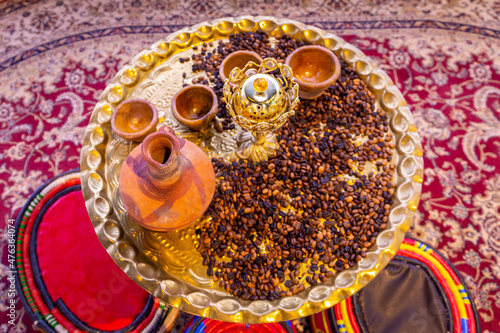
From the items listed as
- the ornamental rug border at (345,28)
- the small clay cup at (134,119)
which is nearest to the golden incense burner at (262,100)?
the small clay cup at (134,119)

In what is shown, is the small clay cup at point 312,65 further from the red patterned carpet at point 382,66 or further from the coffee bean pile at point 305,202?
the red patterned carpet at point 382,66

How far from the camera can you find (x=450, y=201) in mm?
1648

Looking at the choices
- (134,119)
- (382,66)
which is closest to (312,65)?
(134,119)

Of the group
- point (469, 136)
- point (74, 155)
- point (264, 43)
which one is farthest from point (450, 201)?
point (74, 155)

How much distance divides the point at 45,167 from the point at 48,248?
0.71 metres

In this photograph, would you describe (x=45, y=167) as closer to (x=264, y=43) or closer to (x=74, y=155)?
(x=74, y=155)

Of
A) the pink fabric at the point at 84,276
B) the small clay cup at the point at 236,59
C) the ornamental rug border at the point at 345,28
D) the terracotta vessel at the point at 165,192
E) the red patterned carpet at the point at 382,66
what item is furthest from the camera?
the ornamental rug border at the point at 345,28

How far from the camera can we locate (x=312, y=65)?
127cm

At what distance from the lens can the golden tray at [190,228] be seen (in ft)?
3.11

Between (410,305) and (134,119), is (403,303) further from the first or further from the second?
(134,119)

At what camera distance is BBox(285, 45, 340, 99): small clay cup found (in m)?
1.20

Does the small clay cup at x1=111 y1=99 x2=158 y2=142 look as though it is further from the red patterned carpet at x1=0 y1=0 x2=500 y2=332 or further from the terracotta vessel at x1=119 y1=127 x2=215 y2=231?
the red patterned carpet at x1=0 y1=0 x2=500 y2=332

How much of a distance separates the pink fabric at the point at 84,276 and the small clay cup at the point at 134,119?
1.30 ft

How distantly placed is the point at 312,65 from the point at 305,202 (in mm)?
549
